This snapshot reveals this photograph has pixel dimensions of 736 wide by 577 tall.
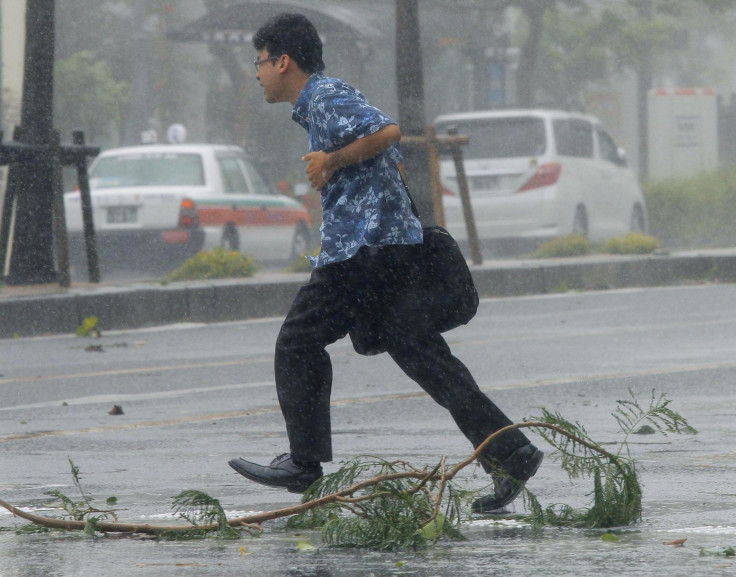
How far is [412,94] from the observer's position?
1680 cm

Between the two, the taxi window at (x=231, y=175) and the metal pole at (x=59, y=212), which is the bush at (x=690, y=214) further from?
the metal pole at (x=59, y=212)

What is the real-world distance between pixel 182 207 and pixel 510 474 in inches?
515

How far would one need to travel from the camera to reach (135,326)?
514 inches

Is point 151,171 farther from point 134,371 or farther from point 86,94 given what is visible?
point 86,94

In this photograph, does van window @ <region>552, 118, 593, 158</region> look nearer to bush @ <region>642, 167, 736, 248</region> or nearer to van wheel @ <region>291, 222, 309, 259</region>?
van wheel @ <region>291, 222, 309, 259</region>

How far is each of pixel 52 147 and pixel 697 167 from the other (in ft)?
71.3

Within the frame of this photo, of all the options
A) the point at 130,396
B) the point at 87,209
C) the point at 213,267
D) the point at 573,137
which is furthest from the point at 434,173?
the point at 130,396

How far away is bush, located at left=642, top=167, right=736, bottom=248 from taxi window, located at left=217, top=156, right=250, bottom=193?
9782 millimetres

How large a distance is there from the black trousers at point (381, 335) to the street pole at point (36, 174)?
9.20m

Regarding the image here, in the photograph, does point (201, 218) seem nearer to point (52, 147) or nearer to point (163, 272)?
point (163, 272)

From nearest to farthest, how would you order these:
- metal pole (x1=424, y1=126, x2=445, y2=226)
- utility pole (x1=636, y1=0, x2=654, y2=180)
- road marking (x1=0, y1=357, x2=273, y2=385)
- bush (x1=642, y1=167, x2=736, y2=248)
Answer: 1. road marking (x1=0, y1=357, x2=273, y2=385)
2. metal pole (x1=424, y1=126, x2=445, y2=226)
3. bush (x1=642, y1=167, x2=736, y2=248)
4. utility pole (x1=636, y1=0, x2=654, y2=180)

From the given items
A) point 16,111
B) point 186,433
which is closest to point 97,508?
point 186,433

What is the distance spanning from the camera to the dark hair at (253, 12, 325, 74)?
5.11 m

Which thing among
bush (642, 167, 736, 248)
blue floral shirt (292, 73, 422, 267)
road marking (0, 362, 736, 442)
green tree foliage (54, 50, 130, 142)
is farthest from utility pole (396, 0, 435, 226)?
green tree foliage (54, 50, 130, 142)
